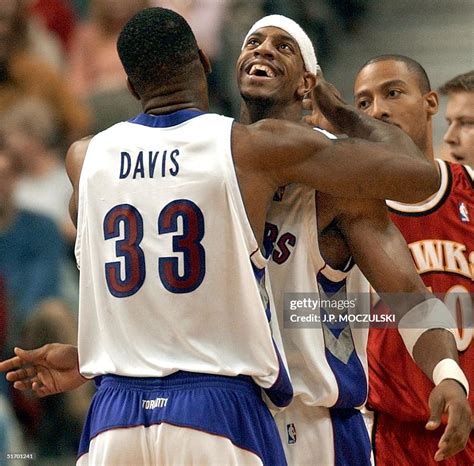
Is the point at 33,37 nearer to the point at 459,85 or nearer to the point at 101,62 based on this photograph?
the point at 101,62

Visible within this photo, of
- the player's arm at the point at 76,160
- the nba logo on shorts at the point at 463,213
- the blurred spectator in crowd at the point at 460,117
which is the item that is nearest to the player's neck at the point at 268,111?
the player's arm at the point at 76,160

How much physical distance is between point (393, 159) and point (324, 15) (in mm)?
3228

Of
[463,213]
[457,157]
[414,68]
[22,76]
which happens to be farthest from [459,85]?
[22,76]

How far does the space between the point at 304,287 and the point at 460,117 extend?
2.75m

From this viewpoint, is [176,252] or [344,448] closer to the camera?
[176,252]

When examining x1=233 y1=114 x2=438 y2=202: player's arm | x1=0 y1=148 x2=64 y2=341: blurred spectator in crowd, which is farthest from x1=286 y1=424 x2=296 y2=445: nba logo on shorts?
x1=0 y1=148 x2=64 y2=341: blurred spectator in crowd

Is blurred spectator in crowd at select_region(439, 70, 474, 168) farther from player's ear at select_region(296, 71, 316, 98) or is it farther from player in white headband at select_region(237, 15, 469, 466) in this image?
player in white headband at select_region(237, 15, 469, 466)

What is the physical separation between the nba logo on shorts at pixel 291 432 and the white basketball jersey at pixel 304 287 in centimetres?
12

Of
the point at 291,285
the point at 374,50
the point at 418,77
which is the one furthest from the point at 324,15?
the point at 291,285

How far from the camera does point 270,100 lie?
10.9 ft

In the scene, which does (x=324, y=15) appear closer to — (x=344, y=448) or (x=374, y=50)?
(x=374, y=50)

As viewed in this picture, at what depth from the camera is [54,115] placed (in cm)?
607

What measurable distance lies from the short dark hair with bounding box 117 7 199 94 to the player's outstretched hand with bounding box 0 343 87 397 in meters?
0.93

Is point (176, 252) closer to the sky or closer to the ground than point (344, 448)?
closer to the sky
